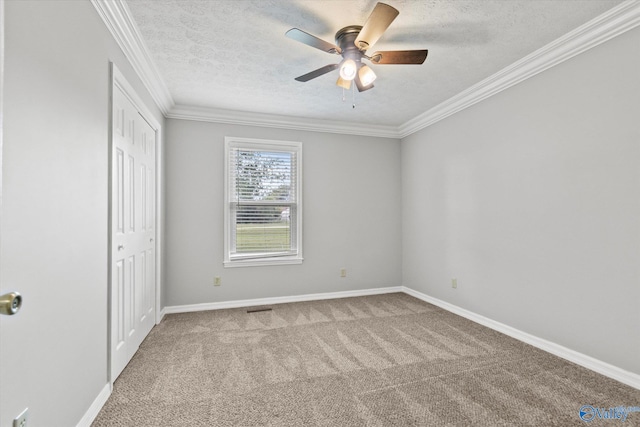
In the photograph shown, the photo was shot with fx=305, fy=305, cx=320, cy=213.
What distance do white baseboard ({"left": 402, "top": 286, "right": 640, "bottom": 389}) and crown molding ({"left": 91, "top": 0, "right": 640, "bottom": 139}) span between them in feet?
7.72

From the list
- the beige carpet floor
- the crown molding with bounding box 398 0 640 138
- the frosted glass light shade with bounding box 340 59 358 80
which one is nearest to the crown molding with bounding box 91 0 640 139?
the crown molding with bounding box 398 0 640 138

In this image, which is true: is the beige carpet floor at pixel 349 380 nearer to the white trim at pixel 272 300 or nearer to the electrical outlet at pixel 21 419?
the white trim at pixel 272 300

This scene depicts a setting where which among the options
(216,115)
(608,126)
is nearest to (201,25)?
(216,115)

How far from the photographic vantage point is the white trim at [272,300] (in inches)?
149

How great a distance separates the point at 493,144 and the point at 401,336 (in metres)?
2.18

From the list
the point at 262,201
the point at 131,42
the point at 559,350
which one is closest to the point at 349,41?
the point at 131,42

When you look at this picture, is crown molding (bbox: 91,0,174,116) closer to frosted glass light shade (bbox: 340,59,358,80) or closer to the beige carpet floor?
frosted glass light shade (bbox: 340,59,358,80)

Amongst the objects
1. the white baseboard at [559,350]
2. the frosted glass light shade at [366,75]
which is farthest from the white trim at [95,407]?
the white baseboard at [559,350]

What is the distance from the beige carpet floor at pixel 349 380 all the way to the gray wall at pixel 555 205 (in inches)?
13.9

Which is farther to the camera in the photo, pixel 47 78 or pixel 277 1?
pixel 277 1

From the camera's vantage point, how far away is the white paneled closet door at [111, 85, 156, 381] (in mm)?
2168

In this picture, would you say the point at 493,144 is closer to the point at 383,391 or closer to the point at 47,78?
the point at 383,391

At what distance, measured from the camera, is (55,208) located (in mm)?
1437

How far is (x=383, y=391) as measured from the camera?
208 centimetres
